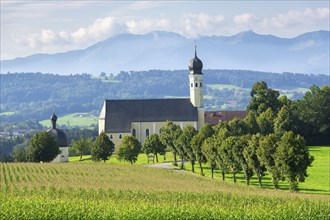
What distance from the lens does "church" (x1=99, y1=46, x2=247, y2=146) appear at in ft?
464

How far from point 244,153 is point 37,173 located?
2334cm

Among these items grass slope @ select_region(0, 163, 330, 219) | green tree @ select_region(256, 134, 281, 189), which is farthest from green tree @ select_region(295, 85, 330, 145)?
green tree @ select_region(256, 134, 281, 189)

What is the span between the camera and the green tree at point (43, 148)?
366 ft

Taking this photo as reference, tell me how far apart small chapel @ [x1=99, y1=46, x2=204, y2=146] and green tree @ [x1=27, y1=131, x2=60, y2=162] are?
28078mm

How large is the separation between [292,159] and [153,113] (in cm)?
7825

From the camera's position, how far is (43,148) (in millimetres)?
111938

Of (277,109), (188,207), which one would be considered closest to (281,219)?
(188,207)

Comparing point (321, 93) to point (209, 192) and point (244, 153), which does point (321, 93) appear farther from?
point (209, 192)

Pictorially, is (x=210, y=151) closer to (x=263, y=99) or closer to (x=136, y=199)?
(x=136, y=199)

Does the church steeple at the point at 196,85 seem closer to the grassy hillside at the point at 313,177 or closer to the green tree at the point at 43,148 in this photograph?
the grassy hillside at the point at 313,177

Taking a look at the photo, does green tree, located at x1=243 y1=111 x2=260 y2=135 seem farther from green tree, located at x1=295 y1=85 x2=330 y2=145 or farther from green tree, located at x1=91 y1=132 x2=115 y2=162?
green tree, located at x1=91 y1=132 x2=115 y2=162

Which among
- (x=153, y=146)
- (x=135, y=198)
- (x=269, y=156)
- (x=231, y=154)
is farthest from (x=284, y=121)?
(x=135, y=198)

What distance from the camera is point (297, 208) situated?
4753 cm

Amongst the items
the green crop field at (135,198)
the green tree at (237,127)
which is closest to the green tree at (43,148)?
the green crop field at (135,198)
